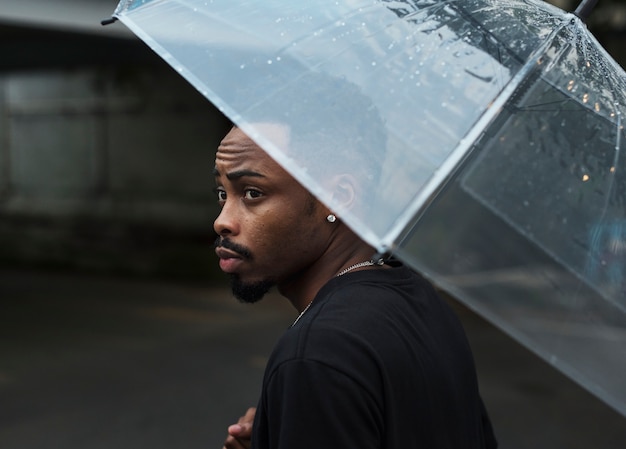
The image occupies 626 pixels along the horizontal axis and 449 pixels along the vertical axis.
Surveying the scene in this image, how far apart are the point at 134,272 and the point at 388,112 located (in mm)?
10520

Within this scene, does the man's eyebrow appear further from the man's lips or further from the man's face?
the man's lips

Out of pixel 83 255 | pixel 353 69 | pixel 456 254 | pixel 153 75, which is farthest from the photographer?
pixel 83 255

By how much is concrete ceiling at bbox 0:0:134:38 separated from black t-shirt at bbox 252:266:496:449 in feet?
20.0

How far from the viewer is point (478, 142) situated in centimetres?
146

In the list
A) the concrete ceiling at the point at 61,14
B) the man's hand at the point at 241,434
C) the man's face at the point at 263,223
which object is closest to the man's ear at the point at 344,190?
the man's face at the point at 263,223

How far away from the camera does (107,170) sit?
11.7 meters

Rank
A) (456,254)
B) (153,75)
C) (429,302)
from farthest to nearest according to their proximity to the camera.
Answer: (153,75) → (429,302) → (456,254)

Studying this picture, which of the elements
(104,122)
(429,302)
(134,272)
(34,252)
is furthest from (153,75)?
(429,302)

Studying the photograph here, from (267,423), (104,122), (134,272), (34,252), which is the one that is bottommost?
(34,252)

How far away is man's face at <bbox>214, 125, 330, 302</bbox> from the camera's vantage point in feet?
4.87

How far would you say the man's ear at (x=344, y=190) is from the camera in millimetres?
1208

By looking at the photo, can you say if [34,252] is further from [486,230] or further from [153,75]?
[486,230]

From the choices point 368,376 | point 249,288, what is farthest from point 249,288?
point 368,376

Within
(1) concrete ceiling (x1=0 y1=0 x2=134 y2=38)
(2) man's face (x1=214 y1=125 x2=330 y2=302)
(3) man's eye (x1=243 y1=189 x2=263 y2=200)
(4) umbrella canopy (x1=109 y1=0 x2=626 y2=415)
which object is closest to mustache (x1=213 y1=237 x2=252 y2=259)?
(2) man's face (x1=214 y1=125 x2=330 y2=302)
